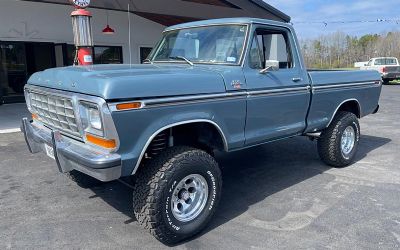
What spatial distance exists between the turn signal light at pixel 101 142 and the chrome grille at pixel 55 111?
0.20 metres

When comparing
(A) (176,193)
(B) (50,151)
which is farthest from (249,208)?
(B) (50,151)

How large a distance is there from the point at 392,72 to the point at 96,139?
2522 cm

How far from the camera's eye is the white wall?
12.4 meters

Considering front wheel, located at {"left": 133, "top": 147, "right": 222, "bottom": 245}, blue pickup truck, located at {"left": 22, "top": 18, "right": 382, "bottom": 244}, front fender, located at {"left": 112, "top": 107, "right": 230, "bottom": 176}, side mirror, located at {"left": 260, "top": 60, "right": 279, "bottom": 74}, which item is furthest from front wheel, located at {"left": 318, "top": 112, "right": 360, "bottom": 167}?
front fender, located at {"left": 112, "top": 107, "right": 230, "bottom": 176}

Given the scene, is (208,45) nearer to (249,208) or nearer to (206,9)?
(249,208)

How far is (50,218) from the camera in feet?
13.0

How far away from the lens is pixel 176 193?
354 centimetres

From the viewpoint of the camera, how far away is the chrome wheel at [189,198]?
354cm

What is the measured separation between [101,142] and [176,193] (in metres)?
0.90

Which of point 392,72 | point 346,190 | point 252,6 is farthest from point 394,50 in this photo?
point 346,190

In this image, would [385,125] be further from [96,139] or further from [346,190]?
[96,139]

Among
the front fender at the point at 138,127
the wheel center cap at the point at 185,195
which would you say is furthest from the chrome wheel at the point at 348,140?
the front fender at the point at 138,127

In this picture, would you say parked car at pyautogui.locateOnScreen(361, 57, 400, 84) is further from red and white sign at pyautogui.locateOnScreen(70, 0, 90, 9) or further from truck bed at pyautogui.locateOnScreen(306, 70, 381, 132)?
red and white sign at pyautogui.locateOnScreen(70, 0, 90, 9)

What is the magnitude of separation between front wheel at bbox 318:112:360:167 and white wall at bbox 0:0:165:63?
11.1 m
